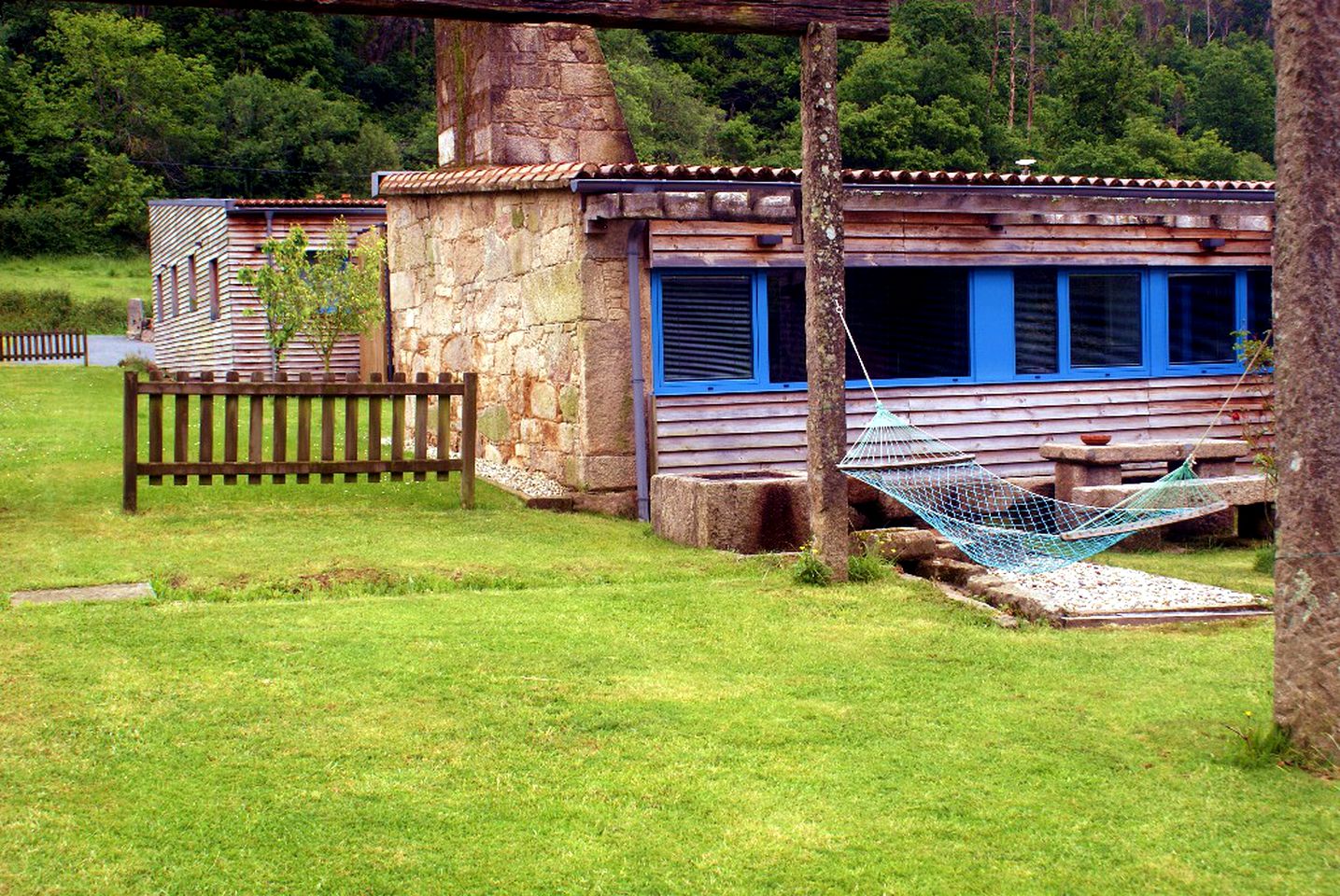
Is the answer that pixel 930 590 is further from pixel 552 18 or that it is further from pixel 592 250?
pixel 592 250

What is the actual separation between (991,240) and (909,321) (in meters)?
1.21

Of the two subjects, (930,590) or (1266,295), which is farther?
(1266,295)

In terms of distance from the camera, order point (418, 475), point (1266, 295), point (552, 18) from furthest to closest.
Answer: point (1266, 295)
point (418, 475)
point (552, 18)

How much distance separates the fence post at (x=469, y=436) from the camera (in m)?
12.5

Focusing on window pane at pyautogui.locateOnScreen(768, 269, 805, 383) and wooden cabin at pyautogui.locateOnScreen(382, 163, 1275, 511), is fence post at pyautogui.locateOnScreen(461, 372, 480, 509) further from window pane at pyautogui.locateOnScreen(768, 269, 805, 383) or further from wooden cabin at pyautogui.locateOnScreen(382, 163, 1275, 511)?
window pane at pyautogui.locateOnScreen(768, 269, 805, 383)

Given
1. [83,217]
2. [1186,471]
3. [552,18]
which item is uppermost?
[83,217]

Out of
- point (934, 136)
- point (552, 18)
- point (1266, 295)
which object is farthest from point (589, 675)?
point (934, 136)

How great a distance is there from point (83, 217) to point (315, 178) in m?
9.23

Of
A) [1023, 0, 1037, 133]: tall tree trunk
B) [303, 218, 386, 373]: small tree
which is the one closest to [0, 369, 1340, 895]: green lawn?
[303, 218, 386, 373]: small tree

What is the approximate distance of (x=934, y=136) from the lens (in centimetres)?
4594

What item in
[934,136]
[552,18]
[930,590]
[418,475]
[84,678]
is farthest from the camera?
[934,136]

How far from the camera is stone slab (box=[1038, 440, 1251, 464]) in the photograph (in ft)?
44.2

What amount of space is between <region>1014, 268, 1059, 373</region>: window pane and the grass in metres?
37.5

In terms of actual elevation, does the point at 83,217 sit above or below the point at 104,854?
above
